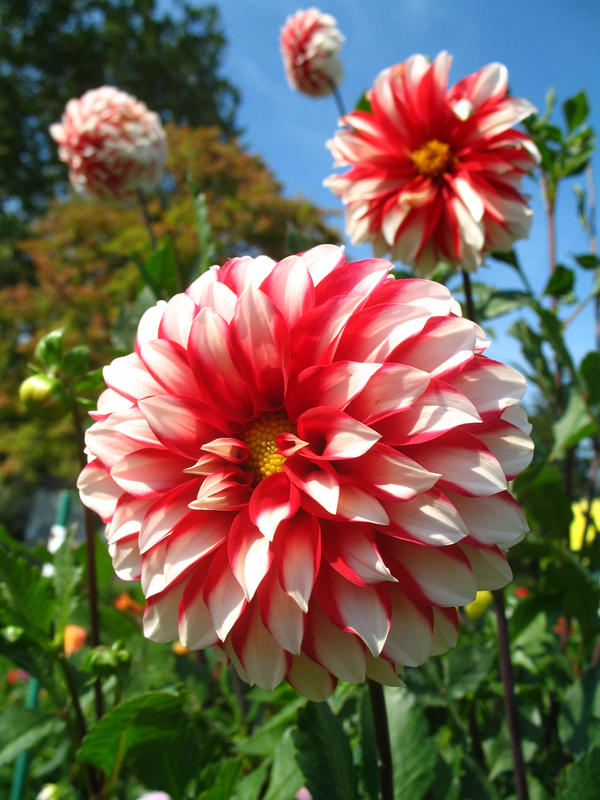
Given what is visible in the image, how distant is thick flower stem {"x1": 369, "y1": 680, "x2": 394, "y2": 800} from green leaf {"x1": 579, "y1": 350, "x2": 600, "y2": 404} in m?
0.73

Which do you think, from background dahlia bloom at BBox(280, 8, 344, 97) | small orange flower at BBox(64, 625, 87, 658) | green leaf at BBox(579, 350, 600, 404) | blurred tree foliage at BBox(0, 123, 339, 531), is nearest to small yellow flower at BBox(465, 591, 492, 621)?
green leaf at BBox(579, 350, 600, 404)

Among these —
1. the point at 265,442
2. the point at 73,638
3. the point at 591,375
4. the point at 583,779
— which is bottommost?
the point at 583,779

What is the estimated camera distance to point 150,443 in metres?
0.52

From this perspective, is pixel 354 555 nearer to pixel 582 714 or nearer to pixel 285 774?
pixel 285 774

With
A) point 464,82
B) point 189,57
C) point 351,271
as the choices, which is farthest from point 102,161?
point 189,57

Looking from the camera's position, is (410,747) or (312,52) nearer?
(410,747)

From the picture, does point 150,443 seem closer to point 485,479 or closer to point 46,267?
point 485,479

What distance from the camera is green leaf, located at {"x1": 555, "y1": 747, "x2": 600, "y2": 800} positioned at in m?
0.70

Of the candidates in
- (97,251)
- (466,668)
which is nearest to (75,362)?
(466,668)

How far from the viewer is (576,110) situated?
4.55 feet

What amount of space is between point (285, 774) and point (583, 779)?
14.5 inches

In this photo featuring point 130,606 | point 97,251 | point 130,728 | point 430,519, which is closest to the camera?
point 430,519

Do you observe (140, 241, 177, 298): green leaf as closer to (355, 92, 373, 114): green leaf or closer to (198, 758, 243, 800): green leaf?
(355, 92, 373, 114): green leaf

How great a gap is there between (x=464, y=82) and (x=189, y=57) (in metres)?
16.8
